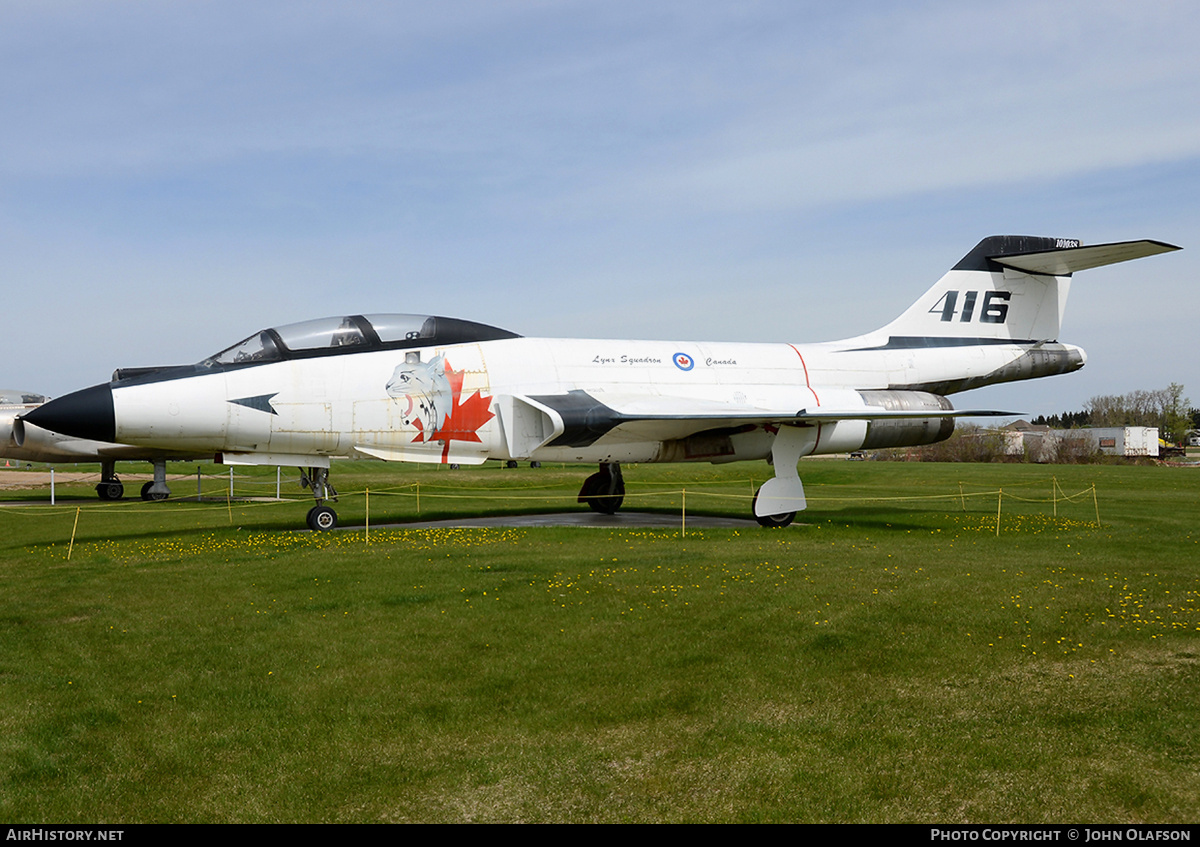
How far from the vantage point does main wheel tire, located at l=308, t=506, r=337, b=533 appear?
14.2 meters

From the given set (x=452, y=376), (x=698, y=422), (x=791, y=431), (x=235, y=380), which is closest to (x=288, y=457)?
(x=235, y=380)

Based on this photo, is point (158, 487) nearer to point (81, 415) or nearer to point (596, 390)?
point (81, 415)

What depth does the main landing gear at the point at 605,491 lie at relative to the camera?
698 inches

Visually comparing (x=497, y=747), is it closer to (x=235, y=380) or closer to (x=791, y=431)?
(x=235, y=380)

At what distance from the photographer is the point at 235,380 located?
12.8m

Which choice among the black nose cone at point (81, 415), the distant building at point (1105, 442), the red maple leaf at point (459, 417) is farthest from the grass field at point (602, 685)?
the distant building at point (1105, 442)

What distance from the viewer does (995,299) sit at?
1794 centimetres

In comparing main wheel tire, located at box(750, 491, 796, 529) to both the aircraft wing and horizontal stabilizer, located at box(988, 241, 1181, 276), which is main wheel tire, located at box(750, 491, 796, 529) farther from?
horizontal stabilizer, located at box(988, 241, 1181, 276)

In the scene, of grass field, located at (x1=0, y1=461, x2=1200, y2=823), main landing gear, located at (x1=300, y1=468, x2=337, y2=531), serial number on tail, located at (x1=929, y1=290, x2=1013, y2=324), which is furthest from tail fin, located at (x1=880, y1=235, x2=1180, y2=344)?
main landing gear, located at (x1=300, y1=468, x2=337, y2=531)

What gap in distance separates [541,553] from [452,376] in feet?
11.9

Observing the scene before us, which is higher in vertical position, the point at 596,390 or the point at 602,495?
the point at 596,390

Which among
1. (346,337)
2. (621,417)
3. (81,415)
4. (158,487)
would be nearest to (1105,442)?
(621,417)

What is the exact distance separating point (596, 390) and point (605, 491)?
153 inches

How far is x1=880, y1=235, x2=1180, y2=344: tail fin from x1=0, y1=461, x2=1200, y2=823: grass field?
680 centimetres
